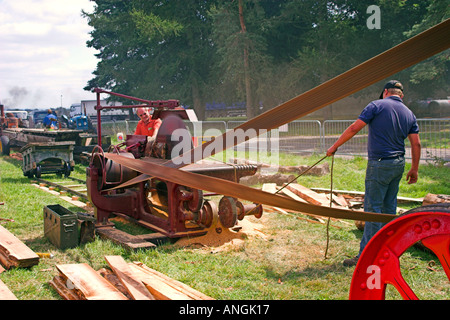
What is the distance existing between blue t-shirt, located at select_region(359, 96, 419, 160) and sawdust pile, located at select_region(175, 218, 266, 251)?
7.72 feet

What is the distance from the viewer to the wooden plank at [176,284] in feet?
13.1

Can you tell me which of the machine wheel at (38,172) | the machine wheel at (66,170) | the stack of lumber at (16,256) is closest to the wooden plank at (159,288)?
the stack of lumber at (16,256)

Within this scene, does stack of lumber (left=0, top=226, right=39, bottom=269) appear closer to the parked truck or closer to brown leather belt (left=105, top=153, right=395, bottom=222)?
brown leather belt (left=105, top=153, right=395, bottom=222)

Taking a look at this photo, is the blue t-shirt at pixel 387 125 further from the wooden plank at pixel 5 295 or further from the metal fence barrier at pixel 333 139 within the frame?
the metal fence barrier at pixel 333 139

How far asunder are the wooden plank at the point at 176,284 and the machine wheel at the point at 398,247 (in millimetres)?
1890

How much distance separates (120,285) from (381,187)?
9.87ft

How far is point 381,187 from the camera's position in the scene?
502cm

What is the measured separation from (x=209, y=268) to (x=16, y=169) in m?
12.7

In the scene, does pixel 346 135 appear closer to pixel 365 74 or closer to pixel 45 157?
pixel 365 74

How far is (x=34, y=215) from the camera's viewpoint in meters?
8.26

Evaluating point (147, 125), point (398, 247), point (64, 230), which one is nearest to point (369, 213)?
point (398, 247)

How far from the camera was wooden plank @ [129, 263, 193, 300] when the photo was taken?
3888mm
